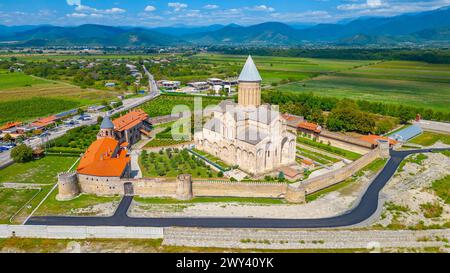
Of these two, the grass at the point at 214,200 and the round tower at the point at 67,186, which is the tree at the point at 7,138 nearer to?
A: the round tower at the point at 67,186

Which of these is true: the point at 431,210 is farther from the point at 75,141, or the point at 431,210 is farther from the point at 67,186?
the point at 75,141

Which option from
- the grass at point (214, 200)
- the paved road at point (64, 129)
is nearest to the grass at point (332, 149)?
the grass at point (214, 200)

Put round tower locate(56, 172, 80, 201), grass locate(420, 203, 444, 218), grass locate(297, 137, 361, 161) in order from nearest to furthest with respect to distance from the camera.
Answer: grass locate(420, 203, 444, 218) < round tower locate(56, 172, 80, 201) < grass locate(297, 137, 361, 161)

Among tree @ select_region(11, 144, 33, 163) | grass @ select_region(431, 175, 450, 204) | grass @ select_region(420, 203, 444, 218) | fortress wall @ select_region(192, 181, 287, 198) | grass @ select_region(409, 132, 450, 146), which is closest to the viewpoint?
grass @ select_region(420, 203, 444, 218)

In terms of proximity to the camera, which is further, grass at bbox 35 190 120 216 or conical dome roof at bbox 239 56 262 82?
conical dome roof at bbox 239 56 262 82

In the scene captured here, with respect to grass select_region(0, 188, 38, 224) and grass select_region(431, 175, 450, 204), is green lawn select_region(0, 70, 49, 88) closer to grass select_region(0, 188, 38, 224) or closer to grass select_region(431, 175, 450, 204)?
grass select_region(0, 188, 38, 224)

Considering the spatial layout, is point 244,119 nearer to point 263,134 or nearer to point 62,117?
point 263,134

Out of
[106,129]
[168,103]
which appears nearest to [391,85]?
[168,103]

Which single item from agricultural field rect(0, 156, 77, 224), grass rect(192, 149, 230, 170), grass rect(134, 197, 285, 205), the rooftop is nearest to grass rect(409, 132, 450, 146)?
grass rect(134, 197, 285, 205)
